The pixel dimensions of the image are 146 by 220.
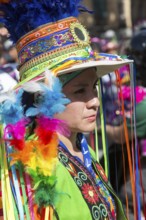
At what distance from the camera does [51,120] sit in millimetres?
1712

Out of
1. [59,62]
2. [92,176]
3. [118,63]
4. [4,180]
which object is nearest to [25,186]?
[4,180]

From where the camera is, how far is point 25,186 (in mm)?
1689

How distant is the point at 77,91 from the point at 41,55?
0.20 m

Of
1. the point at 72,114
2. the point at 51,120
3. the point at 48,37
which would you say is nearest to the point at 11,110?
the point at 51,120

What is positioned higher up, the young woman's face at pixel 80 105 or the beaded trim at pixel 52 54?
the beaded trim at pixel 52 54

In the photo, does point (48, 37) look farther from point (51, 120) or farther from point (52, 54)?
point (51, 120)

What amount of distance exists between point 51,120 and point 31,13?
1.44 feet

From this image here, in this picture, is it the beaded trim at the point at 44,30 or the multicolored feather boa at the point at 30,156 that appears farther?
the beaded trim at the point at 44,30

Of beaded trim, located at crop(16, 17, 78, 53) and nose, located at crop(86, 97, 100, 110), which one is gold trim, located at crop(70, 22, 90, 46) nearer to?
beaded trim, located at crop(16, 17, 78, 53)

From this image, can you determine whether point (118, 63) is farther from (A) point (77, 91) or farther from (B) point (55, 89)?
(B) point (55, 89)

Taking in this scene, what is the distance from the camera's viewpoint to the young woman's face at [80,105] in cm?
187

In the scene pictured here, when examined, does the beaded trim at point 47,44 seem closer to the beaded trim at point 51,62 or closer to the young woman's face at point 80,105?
the beaded trim at point 51,62

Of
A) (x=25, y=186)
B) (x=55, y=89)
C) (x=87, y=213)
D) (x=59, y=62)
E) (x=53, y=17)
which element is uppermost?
(x=53, y=17)

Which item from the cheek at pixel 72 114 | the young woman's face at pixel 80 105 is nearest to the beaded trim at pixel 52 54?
the young woman's face at pixel 80 105
